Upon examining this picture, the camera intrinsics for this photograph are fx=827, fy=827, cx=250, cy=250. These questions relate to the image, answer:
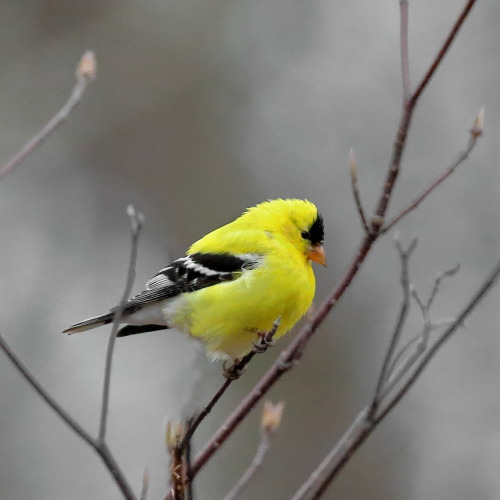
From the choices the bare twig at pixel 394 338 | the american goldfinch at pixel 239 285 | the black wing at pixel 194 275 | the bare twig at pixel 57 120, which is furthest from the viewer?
the black wing at pixel 194 275

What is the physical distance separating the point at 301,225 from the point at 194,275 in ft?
1.56

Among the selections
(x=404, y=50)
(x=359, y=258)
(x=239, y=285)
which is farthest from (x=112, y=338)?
(x=239, y=285)

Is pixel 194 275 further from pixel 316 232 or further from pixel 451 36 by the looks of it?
pixel 451 36

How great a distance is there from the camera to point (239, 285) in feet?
9.97

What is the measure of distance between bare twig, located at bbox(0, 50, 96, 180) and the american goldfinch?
4.33ft

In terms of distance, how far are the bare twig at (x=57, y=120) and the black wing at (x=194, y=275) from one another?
4.59ft

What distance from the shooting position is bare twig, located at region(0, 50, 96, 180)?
1.43m

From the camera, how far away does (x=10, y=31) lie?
723 centimetres

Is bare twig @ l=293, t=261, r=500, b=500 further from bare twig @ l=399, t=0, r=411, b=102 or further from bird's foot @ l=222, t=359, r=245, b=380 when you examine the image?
bird's foot @ l=222, t=359, r=245, b=380

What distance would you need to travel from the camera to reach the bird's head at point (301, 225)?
328 centimetres

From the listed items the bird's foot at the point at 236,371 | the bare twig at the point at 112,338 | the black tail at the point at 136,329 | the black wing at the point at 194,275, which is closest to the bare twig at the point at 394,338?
the bare twig at the point at 112,338

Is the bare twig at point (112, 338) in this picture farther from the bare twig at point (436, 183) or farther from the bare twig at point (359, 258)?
the bare twig at point (436, 183)

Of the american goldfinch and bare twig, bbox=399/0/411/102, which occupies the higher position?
bare twig, bbox=399/0/411/102

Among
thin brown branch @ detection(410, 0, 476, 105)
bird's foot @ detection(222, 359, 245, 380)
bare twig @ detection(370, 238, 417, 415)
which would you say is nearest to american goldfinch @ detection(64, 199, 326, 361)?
bird's foot @ detection(222, 359, 245, 380)
